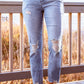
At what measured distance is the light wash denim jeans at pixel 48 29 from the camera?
1784 millimetres

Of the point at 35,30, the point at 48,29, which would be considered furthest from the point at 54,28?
the point at 35,30

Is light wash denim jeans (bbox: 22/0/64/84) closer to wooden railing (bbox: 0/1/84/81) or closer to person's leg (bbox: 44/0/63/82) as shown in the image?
person's leg (bbox: 44/0/63/82)

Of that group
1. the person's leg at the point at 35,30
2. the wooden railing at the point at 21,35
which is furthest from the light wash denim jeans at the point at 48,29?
the wooden railing at the point at 21,35

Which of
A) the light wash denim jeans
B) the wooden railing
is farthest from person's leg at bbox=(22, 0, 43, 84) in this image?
the wooden railing

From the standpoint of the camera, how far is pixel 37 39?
190cm

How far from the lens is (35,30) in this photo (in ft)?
6.14

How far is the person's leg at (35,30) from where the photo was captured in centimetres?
184

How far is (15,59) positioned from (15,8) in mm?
1495

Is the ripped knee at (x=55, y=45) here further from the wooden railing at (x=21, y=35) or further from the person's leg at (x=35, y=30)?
the wooden railing at (x=21, y=35)

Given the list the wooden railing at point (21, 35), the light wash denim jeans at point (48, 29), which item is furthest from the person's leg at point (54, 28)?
the wooden railing at point (21, 35)

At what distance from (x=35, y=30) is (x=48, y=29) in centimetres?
13

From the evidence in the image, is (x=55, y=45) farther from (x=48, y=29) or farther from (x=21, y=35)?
(x=21, y=35)

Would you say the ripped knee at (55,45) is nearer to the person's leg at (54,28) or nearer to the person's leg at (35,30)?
the person's leg at (54,28)

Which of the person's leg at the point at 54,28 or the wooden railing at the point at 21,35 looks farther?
the wooden railing at the point at 21,35
